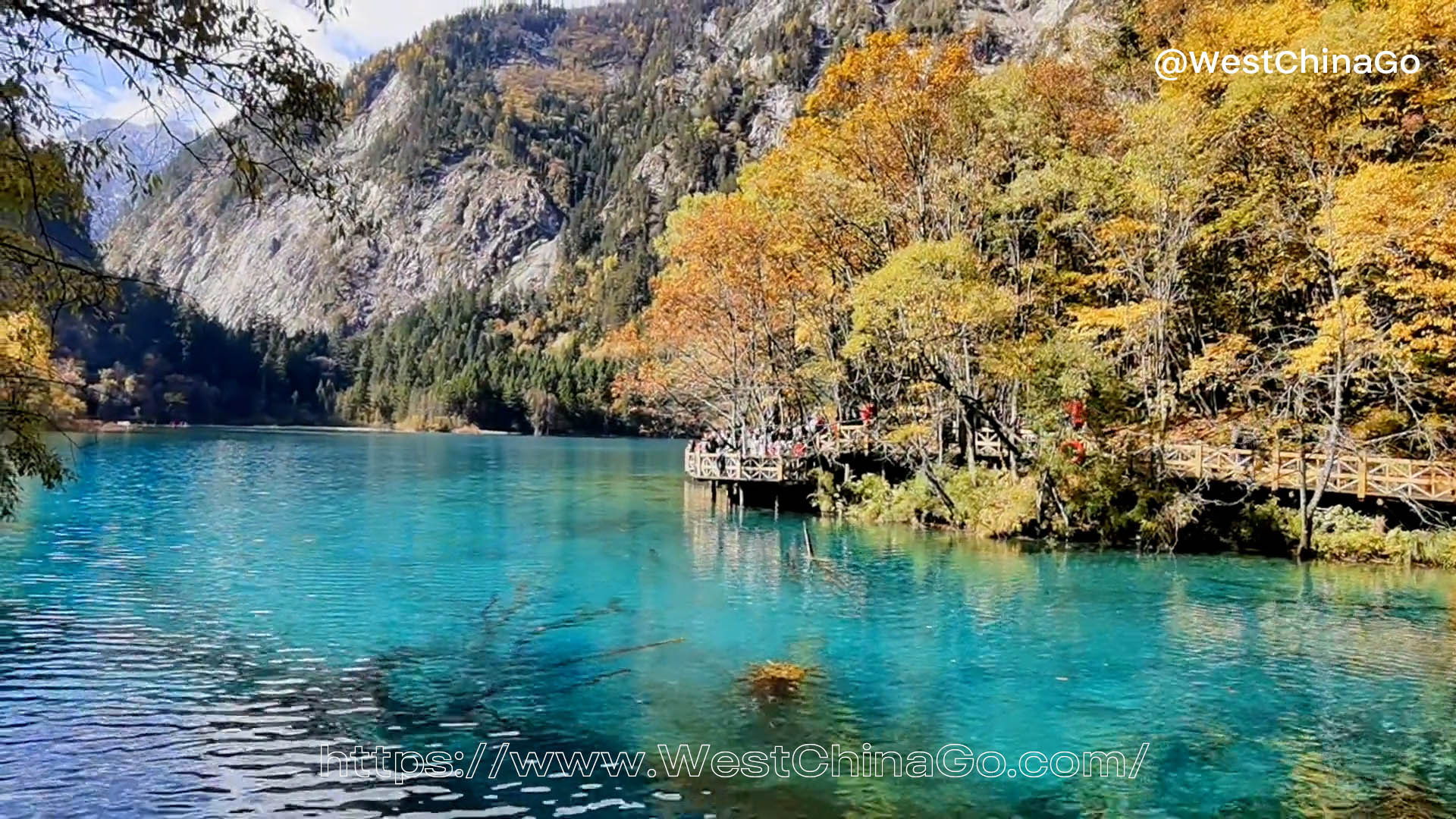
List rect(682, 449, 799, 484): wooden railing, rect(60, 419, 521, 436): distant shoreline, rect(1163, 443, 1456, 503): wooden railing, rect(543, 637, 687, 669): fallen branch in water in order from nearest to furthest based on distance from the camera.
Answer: rect(543, 637, 687, 669): fallen branch in water
rect(1163, 443, 1456, 503): wooden railing
rect(682, 449, 799, 484): wooden railing
rect(60, 419, 521, 436): distant shoreline

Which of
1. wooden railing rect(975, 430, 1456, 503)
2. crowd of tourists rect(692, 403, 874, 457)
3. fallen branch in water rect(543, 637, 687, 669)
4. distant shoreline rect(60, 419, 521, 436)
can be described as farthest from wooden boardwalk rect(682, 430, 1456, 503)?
distant shoreline rect(60, 419, 521, 436)

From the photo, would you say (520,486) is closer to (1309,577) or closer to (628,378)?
(628,378)

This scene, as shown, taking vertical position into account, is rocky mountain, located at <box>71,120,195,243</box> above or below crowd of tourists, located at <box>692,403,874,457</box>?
above

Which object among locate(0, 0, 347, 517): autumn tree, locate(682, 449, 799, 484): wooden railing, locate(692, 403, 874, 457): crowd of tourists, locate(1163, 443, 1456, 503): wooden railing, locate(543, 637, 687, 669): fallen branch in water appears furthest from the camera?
locate(682, 449, 799, 484): wooden railing

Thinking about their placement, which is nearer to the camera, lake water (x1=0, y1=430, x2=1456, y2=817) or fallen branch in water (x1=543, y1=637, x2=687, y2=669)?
lake water (x1=0, y1=430, x2=1456, y2=817)

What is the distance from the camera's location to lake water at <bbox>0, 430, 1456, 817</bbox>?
10414 mm

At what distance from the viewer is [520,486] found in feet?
167

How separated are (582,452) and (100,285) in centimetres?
8327

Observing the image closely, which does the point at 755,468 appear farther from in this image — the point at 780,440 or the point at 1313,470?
the point at 1313,470

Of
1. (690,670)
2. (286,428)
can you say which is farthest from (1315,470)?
(286,428)

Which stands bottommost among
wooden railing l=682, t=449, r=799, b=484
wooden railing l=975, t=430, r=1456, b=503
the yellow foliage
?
wooden railing l=682, t=449, r=799, b=484

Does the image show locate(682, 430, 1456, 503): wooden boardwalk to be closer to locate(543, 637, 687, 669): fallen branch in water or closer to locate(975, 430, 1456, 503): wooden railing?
locate(975, 430, 1456, 503): wooden railing

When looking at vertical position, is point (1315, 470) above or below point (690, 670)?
above

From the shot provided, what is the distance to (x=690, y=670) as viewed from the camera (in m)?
15.2
